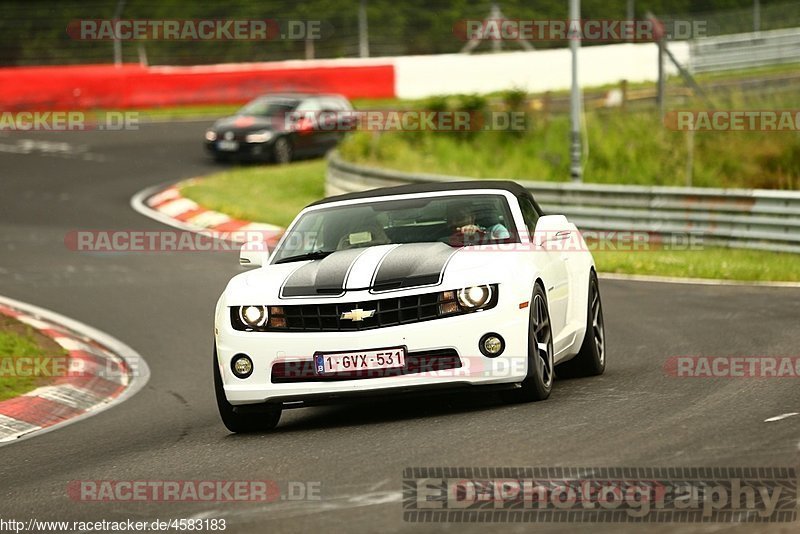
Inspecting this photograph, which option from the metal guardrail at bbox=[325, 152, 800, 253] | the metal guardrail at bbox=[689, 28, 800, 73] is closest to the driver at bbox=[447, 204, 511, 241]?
the metal guardrail at bbox=[325, 152, 800, 253]

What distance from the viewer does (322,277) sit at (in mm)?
8141

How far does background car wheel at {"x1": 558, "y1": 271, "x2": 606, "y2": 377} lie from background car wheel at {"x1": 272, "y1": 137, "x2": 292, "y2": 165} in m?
19.8

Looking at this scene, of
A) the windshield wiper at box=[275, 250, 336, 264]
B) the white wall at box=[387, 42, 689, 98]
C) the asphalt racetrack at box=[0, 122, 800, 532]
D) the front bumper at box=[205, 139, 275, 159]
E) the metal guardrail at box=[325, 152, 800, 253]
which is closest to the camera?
the asphalt racetrack at box=[0, 122, 800, 532]

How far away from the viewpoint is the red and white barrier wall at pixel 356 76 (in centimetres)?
3584

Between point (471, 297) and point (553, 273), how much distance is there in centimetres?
124

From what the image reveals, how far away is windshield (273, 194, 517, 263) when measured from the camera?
893 cm

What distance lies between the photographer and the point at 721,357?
10281 millimetres

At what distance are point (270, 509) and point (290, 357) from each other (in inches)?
80.6

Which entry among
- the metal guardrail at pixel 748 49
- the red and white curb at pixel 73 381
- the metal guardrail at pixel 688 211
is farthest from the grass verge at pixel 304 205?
the metal guardrail at pixel 748 49

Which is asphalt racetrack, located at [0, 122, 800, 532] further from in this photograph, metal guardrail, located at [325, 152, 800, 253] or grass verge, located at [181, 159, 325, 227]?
grass verge, located at [181, 159, 325, 227]

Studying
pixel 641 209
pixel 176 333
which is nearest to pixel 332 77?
pixel 641 209

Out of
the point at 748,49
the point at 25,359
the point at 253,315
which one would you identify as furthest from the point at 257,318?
the point at 748,49

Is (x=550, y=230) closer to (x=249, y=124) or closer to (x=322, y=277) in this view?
(x=322, y=277)

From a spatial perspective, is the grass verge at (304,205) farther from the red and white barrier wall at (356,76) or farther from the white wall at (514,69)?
the white wall at (514,69)
